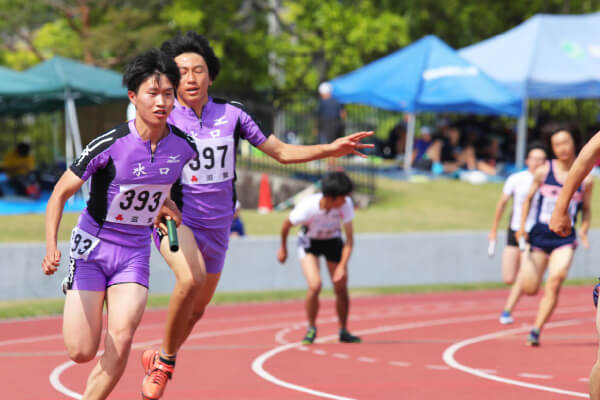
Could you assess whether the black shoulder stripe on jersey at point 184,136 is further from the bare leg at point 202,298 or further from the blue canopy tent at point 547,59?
the blue canopy tent at point 547,59

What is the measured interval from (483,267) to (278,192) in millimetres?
6516

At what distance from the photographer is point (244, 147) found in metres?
26.5

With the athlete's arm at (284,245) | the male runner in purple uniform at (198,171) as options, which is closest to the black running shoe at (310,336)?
the athlete's arm at (284,245)

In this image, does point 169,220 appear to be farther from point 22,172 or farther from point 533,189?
point 22,172

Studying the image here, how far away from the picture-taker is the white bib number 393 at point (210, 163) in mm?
7141

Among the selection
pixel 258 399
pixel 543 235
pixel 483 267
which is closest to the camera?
Result: pixel 258 399

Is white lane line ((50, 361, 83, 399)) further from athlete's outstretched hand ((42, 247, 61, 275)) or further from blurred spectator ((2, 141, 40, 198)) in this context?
blurred spectator ((2, 141, 40, 198))

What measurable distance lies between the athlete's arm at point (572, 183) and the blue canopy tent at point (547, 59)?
1888 cm

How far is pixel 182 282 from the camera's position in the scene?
278 inches

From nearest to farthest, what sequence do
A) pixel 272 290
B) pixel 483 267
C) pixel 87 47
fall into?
pixel 272 290
pixel 483 267
pixel 87 47

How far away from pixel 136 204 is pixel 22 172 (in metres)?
18.3

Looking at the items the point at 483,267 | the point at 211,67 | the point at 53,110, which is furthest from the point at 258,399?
the point at 53,110

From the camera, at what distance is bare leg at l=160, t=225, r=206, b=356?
707cm

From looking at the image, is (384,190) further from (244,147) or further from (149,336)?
(149,336)
